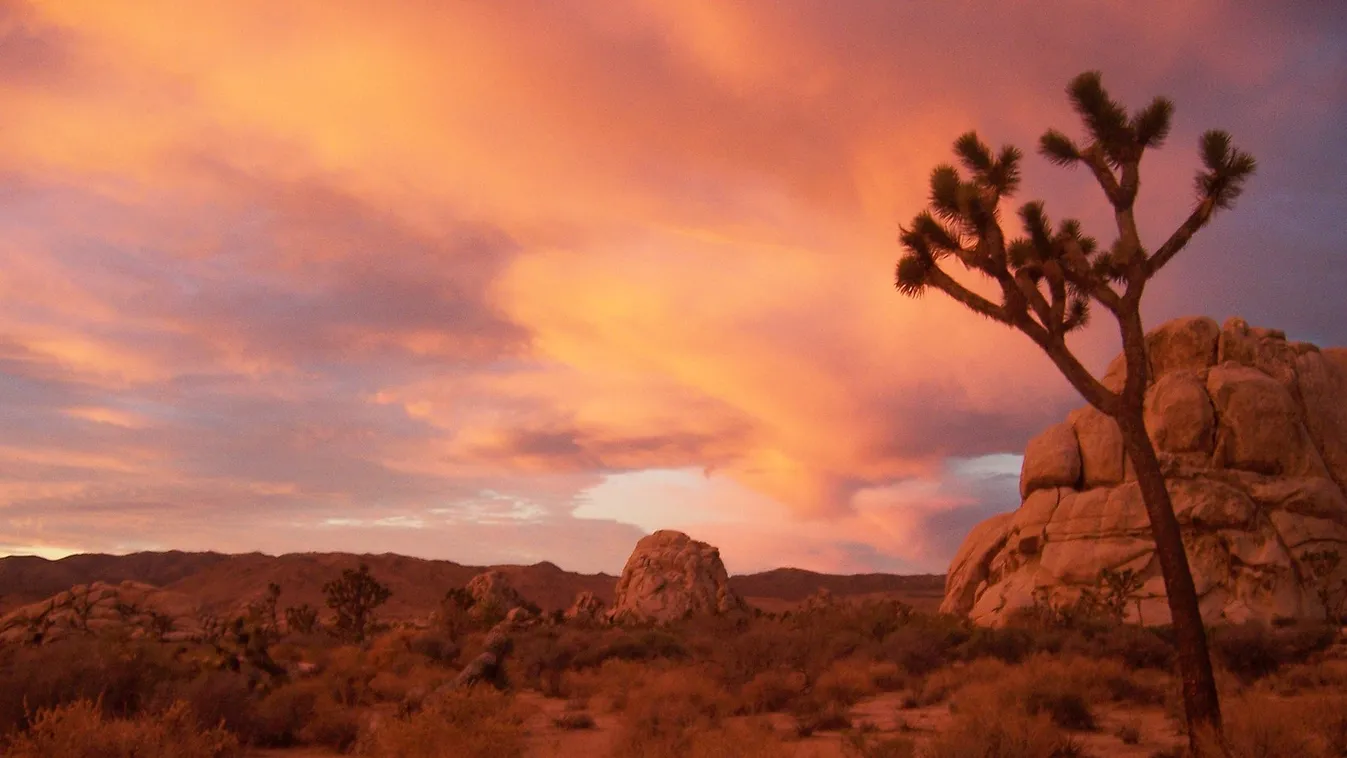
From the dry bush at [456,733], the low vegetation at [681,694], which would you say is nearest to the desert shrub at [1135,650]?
the low vegetation at [681,694]

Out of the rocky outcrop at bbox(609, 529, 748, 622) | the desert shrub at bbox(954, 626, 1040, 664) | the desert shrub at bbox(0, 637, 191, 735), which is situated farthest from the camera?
the rocky outcrop at bbox(609, 529, 748, 622)

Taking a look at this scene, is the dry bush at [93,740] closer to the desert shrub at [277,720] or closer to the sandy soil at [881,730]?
the sandy soil at [881,730]

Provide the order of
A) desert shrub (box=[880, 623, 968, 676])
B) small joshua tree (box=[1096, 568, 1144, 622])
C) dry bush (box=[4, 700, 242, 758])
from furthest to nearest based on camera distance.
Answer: small joshua tree (box=[1096, 568, 1144, 622]) → desert shrub (box=[880, 623, 968, 676]) → dry bush (box=[4, 700, 242, 758])

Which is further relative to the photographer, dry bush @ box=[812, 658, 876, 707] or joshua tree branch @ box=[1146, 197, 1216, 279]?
dry bush @ box=[812, 658, 876, 707]

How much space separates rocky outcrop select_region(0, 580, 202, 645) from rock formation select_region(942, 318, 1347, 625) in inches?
1362

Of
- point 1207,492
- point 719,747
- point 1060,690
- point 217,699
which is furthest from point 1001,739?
point 1207,492

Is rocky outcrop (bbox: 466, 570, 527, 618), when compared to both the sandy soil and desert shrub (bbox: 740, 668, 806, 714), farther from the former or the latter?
the sandy soil

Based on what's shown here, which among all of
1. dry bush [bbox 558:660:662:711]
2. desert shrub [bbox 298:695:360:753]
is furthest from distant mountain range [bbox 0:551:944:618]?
desert shrub [bbox 298:695:360:753]

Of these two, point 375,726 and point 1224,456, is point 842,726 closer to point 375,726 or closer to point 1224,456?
point 375,726

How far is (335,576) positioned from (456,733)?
9872 cm

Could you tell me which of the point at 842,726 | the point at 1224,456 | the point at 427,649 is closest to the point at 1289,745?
the point at 842,726

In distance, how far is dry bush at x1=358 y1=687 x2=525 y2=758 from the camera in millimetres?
7902

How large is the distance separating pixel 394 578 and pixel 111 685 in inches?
3682

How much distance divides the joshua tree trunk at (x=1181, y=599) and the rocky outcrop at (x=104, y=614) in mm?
32838
